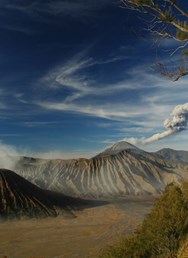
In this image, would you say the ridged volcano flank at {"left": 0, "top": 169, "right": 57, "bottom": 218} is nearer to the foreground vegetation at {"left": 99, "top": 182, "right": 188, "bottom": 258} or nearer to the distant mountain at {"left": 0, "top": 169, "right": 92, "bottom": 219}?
the distant mountain at {"left": 0, "top": 169, "right": 92, "bottom": 219}

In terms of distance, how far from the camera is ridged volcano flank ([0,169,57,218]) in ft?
375

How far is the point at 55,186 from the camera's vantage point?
19750 centimetres

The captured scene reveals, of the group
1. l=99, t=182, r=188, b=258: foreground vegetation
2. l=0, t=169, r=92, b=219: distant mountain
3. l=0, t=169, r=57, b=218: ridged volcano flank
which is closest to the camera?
l=99, t=182, r=188, b=258: foreground vegetation

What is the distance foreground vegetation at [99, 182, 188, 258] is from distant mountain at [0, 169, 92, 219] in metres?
82.7

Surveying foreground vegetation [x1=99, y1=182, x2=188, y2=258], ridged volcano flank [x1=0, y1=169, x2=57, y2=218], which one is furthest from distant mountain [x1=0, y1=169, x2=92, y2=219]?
foreground vegetation [x1=99, y1=182, x2=188, y2=258]

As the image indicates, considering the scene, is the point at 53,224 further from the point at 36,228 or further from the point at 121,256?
the point at 121,256

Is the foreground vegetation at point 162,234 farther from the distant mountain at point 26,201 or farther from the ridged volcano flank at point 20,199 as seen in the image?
the ridged volcano flank at point 20,199

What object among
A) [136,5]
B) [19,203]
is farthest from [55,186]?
[136,5]

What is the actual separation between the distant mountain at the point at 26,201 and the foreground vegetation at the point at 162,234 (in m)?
82.7

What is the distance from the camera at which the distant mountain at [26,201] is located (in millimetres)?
114500

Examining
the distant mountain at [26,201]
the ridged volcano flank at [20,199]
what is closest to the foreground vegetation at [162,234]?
the distant mountain at [26,201]

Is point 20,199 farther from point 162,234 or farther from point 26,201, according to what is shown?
point 162,234

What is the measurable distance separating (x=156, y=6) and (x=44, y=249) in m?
61.6

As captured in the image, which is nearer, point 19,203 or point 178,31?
point 178,31
